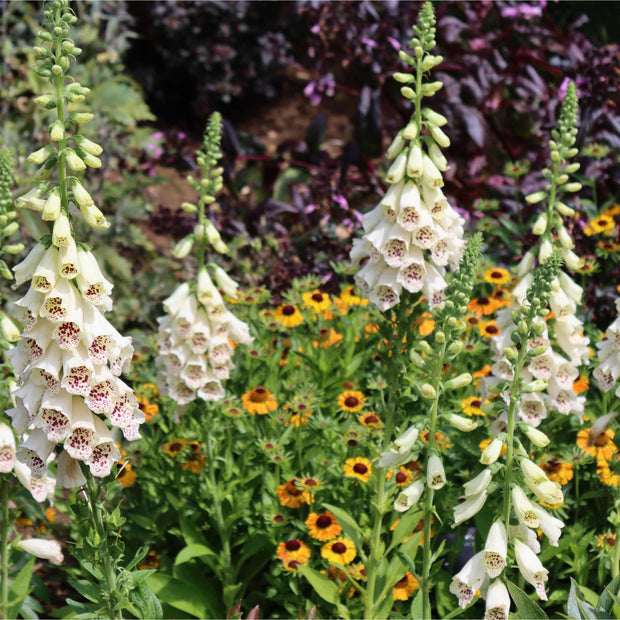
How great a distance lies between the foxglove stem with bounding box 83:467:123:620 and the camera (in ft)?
8.28

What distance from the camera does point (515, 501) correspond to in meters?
2.41

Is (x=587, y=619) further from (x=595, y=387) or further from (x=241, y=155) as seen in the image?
(x=241, y=155)

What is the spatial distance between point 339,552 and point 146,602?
2.55ft

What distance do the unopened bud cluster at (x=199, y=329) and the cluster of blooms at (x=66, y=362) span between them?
28.7 inches

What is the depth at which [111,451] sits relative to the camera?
8.27 feet

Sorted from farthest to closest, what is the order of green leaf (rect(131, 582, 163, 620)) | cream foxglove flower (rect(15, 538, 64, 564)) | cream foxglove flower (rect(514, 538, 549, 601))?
cream foxglove flower (rect(15, 538, 64, 564)) < green leaf (rect(131, 582, 163, 620)) < cream foxglove flower (rect(514, 538, 549, 601))

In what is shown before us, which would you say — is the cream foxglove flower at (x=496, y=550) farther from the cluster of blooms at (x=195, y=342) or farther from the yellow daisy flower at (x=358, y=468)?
the cluster of blooms at (x=195, y=342)

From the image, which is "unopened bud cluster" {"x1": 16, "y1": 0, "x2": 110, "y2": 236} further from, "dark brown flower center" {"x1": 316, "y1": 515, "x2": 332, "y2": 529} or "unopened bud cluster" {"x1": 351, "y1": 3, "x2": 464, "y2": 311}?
"dark brown flower center" {"x1": 316, "y1": 515, "x2": 332, "y2": 529}

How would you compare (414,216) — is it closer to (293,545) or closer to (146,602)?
(293,545)

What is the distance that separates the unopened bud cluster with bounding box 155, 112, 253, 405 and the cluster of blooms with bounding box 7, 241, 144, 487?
73 centimetres

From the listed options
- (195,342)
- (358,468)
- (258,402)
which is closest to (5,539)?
(195,342)

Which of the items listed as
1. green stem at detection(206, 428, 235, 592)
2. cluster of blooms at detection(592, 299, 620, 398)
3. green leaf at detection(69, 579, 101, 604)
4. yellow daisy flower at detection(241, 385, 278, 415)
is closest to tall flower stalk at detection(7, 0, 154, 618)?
green leaf at detection(69, 579, 101, 604)

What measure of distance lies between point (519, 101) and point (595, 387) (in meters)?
2.58

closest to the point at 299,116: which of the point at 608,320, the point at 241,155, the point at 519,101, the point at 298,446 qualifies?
the point at 241,155
